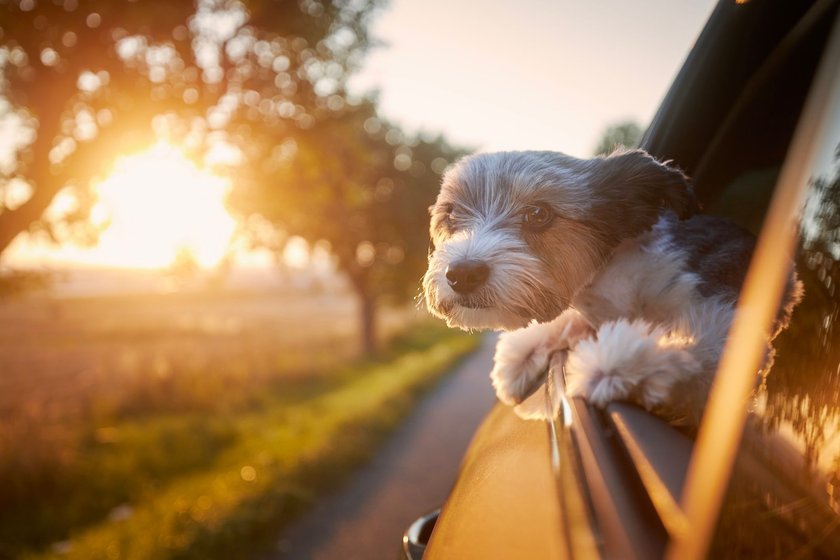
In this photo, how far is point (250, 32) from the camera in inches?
377

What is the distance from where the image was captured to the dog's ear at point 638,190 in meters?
1.76

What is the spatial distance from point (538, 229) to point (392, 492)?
24.1 ft

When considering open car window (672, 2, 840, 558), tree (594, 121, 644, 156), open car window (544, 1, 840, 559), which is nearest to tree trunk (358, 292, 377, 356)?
tree (594, 121, 644, 156)

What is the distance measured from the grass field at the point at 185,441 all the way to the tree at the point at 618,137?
5.51m

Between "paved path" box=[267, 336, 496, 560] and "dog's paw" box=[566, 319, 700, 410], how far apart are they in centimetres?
253

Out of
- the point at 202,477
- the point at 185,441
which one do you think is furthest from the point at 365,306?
the point at 202,477

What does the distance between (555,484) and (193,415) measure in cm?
1599

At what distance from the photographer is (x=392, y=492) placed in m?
8.77

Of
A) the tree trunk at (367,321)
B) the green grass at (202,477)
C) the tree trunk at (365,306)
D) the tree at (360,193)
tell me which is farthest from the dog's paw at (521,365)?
the tree trunk at (365,306)

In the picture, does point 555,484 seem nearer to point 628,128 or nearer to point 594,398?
point 594,398

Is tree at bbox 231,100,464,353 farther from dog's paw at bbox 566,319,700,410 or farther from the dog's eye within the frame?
dog's paw at bbox 566,319,700,410

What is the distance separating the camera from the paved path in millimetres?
6879

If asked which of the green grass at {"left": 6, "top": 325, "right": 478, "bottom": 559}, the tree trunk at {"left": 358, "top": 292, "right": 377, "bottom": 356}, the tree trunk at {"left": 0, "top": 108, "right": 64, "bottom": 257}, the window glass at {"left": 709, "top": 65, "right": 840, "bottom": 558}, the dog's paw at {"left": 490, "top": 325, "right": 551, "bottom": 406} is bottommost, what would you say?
the tree trunk at {"left": 358, "top": 292, "right": 377, "bottom": 356}

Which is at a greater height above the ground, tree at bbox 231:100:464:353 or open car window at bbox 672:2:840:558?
open car window at bbox 672:2:840:558
